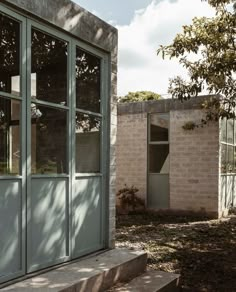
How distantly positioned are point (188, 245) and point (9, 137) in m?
5.01

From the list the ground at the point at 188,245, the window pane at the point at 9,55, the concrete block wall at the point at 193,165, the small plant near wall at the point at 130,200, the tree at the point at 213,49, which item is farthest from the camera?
the small plant near wall at the point at 130,200

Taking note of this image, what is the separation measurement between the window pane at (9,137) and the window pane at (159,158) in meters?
8.17

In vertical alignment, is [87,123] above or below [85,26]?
below

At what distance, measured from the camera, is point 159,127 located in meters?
11.8

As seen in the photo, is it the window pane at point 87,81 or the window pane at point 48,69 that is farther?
the window pane at point 87,81

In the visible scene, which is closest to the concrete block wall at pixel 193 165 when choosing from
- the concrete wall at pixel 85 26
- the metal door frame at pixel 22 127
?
the concrete wall at pixel 85 26

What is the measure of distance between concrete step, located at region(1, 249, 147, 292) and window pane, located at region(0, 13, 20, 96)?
1939mm

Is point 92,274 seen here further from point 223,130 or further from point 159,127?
point 223,130

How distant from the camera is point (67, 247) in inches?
175

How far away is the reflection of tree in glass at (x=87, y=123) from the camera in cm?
469

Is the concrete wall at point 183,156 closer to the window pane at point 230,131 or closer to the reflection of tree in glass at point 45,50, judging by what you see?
the window pane at point 230,131

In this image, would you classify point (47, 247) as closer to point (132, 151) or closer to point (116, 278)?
point (116, 278)

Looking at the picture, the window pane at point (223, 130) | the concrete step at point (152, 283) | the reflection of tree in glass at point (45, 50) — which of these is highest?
the reflection of tree in glass at point (45, 50)

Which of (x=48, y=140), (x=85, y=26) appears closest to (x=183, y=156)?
(x=85, y=26)
